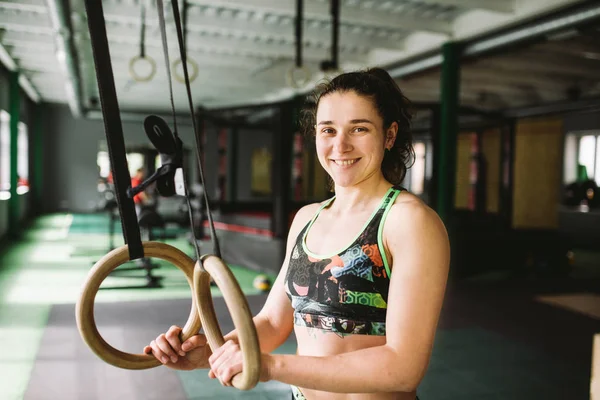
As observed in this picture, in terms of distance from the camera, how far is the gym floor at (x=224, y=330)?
9.58 ft

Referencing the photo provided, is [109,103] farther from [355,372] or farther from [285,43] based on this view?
[285,43]

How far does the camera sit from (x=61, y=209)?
48.0 ft

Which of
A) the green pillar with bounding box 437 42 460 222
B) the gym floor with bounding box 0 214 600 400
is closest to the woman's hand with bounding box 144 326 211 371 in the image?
the gym floor with bounding box 0 214 600 400

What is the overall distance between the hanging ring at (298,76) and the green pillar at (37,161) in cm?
1059

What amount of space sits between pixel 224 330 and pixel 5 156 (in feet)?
25.4

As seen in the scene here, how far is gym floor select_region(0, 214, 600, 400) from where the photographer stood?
9.58ft

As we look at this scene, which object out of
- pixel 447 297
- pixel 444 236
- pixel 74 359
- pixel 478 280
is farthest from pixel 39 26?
pixel 444 236

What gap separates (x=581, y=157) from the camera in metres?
10.5

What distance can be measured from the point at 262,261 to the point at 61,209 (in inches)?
410

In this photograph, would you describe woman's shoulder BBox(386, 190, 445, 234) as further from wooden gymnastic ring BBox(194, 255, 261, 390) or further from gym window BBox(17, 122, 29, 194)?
gym window BBox(17, 122, 29, 194)

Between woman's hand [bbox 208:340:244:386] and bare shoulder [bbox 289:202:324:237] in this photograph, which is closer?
woman's hand [bbox 208:340:244:386]

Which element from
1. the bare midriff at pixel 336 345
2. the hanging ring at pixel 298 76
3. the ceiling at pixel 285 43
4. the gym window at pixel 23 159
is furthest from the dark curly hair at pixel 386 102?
the gym window at pixel 23 159

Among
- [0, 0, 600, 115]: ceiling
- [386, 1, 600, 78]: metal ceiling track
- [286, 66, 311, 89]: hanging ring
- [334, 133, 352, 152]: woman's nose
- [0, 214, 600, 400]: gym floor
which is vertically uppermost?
[0, 0, 600, 115]: ceiling

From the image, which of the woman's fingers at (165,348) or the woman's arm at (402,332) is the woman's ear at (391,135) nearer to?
the woman's arm at (402,332)
